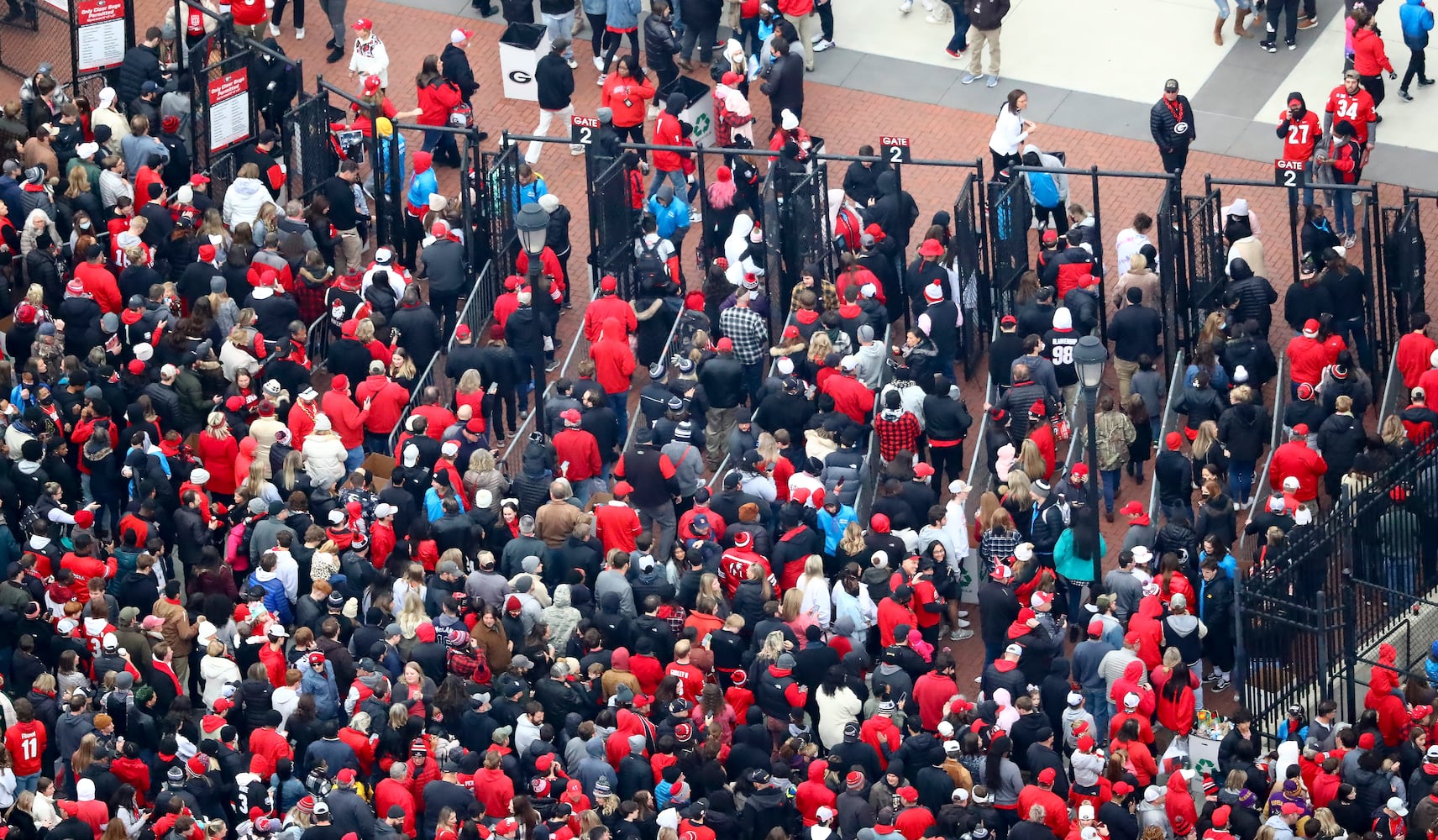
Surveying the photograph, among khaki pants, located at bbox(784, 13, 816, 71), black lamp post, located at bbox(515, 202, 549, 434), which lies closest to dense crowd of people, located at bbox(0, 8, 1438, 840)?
black lamp post, located at bbox(515, 202, 549, 434)

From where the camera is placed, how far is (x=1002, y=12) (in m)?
31.8

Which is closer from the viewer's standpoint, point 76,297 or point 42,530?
point 42,530

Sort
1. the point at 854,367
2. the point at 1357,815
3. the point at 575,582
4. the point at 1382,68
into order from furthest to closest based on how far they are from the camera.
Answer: the point at 1382,68 → the point at 854,367 → the point at 575,582 → the point at 1357,815

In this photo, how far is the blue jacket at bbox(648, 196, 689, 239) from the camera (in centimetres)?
2933

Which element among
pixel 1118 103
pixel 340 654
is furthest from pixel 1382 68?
pixel 340 654

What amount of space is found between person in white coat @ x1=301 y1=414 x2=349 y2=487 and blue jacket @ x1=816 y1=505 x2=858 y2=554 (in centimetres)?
439

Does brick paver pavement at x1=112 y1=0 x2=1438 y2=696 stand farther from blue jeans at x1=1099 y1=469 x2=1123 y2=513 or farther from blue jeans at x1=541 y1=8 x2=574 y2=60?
blue jeans at x1=1099 y1=469 x2=1123 y2=513

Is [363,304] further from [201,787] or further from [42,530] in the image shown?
[201,787]

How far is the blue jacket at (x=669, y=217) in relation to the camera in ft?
96.2

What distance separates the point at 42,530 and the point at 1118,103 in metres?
13.2

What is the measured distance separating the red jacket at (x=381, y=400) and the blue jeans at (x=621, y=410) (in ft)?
6.99

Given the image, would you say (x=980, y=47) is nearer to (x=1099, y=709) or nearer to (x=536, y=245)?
(x=536, y=245)

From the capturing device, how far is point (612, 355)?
1081 inches

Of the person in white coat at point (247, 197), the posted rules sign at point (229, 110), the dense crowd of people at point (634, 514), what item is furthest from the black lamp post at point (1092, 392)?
the posted rules sign at point (229, 110)
